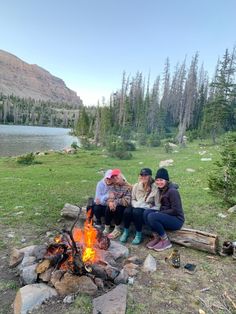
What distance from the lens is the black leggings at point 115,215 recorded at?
258 inches

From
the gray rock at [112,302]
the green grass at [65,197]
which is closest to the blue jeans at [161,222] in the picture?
the green grass at [65,197]

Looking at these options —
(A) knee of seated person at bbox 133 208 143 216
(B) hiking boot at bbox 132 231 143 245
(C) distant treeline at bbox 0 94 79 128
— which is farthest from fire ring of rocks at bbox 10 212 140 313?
(C) distant treeline at bbox 0 94 79 128

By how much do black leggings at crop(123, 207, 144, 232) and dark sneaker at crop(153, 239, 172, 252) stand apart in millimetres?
517

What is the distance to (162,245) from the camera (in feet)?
19.8

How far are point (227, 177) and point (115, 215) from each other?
433 cm

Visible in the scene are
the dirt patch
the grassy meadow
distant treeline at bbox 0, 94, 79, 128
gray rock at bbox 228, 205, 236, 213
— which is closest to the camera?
the dirt patch

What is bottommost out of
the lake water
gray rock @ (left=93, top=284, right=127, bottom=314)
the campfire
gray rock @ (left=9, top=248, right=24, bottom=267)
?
the lake water

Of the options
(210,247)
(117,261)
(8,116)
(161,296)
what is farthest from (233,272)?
(8,116)

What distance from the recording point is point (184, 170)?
53.3 feet

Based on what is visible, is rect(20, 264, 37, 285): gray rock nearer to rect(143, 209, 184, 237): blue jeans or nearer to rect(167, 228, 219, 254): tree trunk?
rect(143, 209, 184, 237): blue jeans

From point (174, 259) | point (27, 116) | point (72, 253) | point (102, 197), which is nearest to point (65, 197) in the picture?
point (102, 197)

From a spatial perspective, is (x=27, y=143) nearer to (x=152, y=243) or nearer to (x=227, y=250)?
(x=152, y=243)

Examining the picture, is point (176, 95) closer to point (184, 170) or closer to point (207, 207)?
point (184, 170)

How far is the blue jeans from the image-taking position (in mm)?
6047
